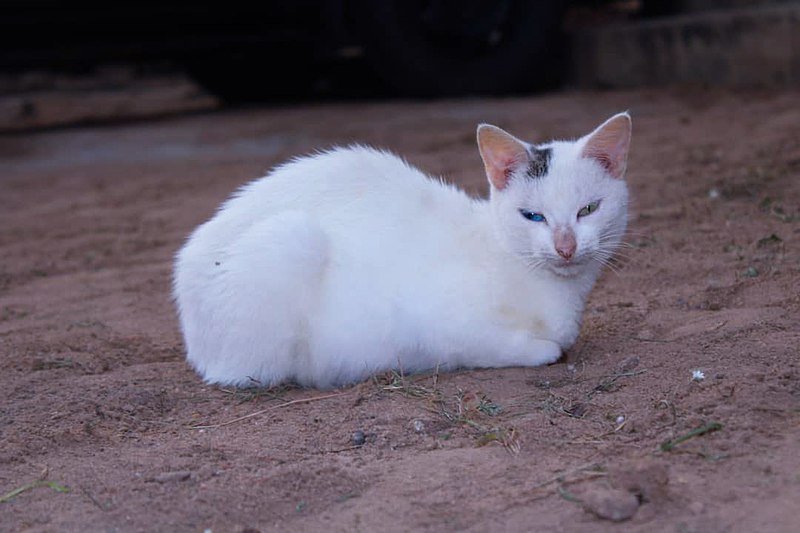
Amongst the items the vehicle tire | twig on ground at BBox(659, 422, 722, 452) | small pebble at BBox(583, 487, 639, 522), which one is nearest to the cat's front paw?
twig on ground at BBox(659, 422, 722, 452)

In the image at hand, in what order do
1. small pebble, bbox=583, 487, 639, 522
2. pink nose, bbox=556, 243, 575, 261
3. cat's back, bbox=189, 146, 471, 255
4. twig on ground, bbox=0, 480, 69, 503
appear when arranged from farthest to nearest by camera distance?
1. cat's back, bbox=189, 146, 471, 255
2. pink nose, bbox=556, 243, 575, 261
3. twig on ground, bbox=0, 480, 69, 503
4. small pebble, bbox=583, 487, 639, 522

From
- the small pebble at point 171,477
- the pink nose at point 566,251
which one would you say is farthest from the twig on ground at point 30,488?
the pink nose at point 566,251

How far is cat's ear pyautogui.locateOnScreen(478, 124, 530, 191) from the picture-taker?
3.46 meters

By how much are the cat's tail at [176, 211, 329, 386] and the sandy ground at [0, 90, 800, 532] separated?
113 mm

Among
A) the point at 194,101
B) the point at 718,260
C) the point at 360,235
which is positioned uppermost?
the point at 360,235

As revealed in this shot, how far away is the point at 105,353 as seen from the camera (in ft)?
12.8

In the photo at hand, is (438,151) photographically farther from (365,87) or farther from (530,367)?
(365,87)

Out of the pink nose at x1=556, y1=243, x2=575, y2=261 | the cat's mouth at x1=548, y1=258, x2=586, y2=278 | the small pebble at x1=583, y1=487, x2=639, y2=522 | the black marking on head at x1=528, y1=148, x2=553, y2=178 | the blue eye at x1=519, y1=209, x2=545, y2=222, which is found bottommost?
the small pebble at x1=583, y1=487, x2=639, y2=522

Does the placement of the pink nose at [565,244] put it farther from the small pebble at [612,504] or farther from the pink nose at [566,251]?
the small pebble at [612,504]

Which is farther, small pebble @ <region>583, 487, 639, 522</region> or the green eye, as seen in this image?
the green eye

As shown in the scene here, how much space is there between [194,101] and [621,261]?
27.9ft

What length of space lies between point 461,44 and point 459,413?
22.4ft

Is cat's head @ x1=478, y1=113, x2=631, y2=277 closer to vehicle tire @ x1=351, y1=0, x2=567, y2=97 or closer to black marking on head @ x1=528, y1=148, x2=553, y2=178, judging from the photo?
black marking on head @ x1=528, y1=148, x2=553, y2=178

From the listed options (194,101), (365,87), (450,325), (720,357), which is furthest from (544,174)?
(194,101)
